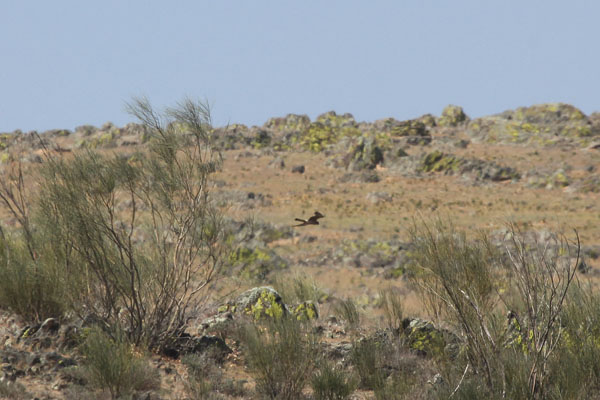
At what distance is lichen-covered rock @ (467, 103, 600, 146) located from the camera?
73.8 metres

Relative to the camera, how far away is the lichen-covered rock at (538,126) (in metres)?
73.8

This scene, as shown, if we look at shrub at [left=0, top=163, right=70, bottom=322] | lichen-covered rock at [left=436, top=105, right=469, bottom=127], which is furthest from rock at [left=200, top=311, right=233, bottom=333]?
lichen-covered rock at [left=436, top=105, right=469, bottom=127]

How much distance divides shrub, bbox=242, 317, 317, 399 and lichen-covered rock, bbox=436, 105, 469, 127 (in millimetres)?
87316

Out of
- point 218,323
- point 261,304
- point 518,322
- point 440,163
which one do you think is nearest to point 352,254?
point 261,304

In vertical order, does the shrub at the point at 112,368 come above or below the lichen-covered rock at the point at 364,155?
below

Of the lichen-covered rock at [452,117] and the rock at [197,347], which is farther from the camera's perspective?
the lichen-covered rock at [452,117]

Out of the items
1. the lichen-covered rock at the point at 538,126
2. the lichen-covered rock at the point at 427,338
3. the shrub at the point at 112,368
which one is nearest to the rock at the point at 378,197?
the lichen-covered rock at the point at 538,126

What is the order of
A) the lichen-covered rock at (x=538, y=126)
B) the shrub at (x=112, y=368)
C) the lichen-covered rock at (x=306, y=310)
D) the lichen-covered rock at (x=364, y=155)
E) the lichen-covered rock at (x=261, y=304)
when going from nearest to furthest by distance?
1. the shrub at (x=112, y=368)
2. the lichen-covered rock at (x=261, y=304)
3. the lichen-covered rock at (x=306, y=310)
4. the lichen-covered rock at (x=364, y=155)
5. the lichen-covered rock at (x=538, y=126)

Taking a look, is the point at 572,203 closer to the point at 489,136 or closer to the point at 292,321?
the point at 489,136

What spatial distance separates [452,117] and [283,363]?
89773mm

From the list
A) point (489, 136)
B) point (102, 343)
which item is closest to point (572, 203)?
point (489, 136)

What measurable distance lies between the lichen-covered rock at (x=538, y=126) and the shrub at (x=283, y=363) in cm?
6938

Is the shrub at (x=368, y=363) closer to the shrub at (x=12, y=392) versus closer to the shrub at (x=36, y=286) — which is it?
the shrub at (x=12, y=392)

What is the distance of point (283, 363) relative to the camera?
804 cm
